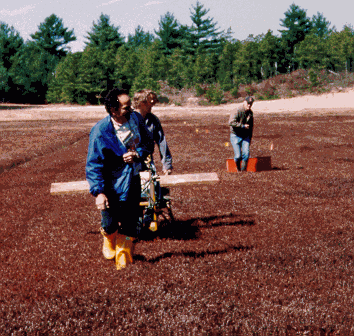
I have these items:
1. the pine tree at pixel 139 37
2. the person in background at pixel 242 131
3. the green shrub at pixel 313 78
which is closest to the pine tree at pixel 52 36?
the pine tree at pixel 139 37

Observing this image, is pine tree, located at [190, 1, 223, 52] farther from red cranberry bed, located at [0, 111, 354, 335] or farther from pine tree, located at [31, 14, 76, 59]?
red cranberry bed, located at [0, 111, 354, 335]

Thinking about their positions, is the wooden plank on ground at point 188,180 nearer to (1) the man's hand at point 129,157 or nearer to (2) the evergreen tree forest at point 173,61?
(1) the man's hand at point 129,157

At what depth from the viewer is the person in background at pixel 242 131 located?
10383mm

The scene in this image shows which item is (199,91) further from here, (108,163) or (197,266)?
(108,163)

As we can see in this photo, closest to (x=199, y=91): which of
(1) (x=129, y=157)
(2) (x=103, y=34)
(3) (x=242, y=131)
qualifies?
(2) (x=103, y=34)

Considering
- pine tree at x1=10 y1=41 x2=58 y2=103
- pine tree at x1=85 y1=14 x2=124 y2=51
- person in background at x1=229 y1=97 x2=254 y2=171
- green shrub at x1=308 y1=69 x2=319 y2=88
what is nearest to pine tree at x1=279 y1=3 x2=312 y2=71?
green shrub at x1=308 y1=69 x2=319 y2=88

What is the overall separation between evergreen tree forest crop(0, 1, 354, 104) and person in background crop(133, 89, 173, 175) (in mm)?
49179

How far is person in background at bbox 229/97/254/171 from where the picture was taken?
10383 millimetres

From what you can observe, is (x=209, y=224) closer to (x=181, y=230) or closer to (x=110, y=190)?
(x=181, y=230)

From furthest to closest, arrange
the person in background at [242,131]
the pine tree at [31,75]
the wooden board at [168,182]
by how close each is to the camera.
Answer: the pine tree at [31,75] → the person in background at [242,131] → the wooden board at [168,182]

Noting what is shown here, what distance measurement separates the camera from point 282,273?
184 inches

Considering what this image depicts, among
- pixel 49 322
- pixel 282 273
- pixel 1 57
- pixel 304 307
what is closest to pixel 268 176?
pixel 282 273

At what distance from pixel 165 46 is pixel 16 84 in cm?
2603

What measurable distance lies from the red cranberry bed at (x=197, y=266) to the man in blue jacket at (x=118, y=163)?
0.63 m
